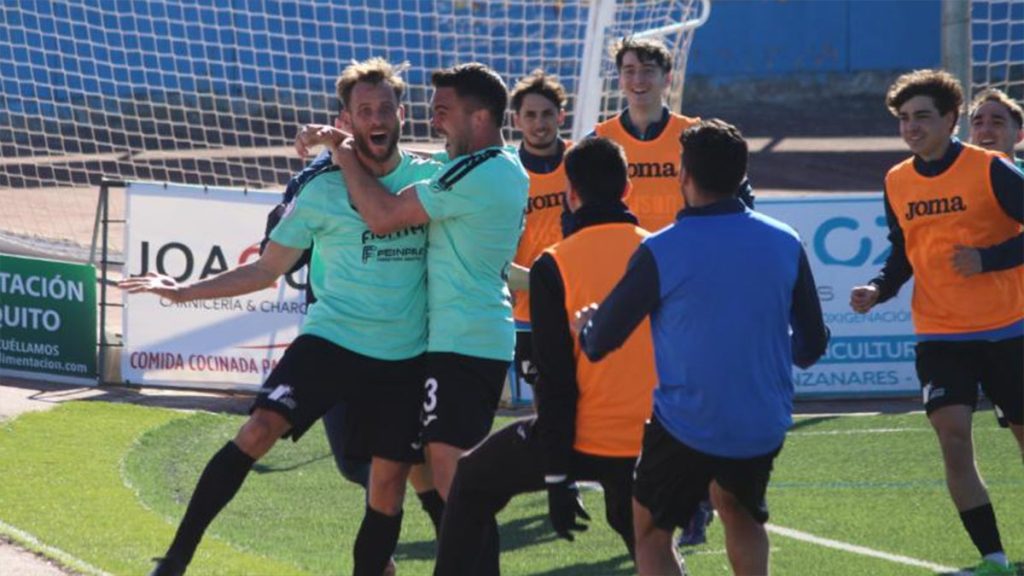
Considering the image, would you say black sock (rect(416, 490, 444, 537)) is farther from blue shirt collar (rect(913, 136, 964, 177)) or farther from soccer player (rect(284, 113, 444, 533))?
blue shirt collar (rect(913, 136, 964, 177))

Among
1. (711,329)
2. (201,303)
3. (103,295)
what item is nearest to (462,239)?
(711,329)

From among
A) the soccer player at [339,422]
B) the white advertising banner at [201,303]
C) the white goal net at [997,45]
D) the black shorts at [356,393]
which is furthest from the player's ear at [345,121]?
the white goal net at [997,45]

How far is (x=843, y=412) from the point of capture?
39.4ft

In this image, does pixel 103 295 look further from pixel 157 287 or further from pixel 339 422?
pixel 157 287

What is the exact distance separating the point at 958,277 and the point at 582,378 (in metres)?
2.50

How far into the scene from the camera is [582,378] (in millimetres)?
5605

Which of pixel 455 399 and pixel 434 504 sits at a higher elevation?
pixel 455 399

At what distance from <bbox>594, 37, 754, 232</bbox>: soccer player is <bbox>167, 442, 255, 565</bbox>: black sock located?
298 cm

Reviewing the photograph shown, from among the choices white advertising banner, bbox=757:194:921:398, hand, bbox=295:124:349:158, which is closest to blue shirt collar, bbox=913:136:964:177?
hand, bbox=295:124:349:158

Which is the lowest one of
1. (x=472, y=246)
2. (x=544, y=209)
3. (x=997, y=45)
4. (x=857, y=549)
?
(x=857, y=549)

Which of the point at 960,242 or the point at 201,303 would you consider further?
the point at 201,303

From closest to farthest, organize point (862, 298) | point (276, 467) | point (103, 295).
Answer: point (862, 298), point (276, 467), point (103, 295)

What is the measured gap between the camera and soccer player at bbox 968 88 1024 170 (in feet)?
27.2

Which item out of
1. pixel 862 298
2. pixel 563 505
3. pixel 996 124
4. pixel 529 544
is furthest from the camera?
pixel 996 124
